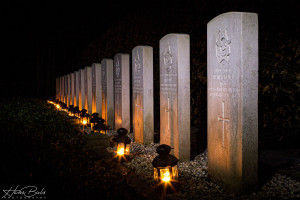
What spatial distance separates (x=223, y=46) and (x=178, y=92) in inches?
54.4

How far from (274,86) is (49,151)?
368 cm

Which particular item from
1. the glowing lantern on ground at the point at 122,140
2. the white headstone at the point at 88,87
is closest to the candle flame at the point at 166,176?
the glowing lantern on ground at the point at 122,140

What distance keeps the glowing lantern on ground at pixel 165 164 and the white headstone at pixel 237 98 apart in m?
0.65

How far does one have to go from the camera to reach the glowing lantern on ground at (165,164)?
3098 mm

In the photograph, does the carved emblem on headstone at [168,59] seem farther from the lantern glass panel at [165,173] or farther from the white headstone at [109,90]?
the white headstone at [109,90]

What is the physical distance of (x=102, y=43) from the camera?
15.7 metres

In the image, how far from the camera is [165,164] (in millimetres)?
3078

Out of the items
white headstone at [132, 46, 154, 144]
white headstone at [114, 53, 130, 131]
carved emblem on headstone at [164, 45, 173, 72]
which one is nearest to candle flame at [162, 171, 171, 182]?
carved emblem on headstone at [164, 45, 173, 72]

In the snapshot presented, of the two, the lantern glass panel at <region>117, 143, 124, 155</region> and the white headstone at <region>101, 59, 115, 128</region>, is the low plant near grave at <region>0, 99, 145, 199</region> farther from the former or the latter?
the white headstone at <region>101, 59, 115, 128</region>

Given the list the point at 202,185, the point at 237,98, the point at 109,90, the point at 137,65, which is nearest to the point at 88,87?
the point at 109,90

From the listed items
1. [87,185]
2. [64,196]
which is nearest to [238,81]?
[87,185]

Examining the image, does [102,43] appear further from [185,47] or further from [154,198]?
[154,198]

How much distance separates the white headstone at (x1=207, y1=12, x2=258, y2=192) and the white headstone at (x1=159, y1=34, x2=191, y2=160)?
1.10m

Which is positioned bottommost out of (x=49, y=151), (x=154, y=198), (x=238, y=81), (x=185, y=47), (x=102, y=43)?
(x=154, y=198)
